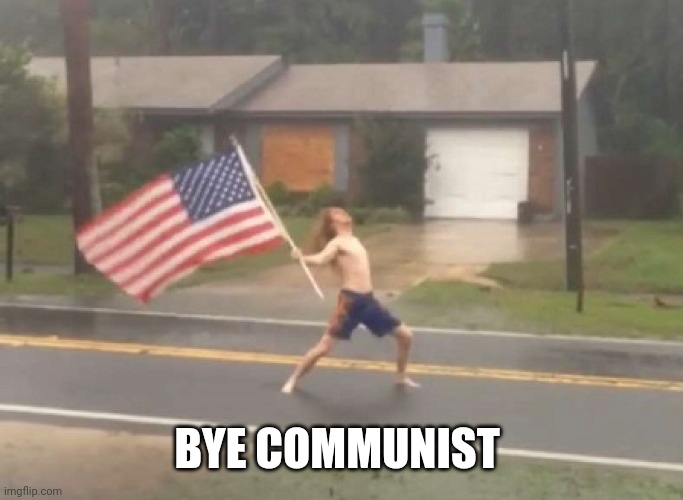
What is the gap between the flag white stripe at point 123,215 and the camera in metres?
11.1

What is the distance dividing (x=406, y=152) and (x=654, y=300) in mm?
14635

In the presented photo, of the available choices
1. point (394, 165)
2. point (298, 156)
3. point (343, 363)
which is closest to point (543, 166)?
point (394, 165)

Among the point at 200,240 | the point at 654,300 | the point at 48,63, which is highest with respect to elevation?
the point at 48,63

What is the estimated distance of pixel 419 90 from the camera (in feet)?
116

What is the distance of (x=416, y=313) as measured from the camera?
17.1 meters

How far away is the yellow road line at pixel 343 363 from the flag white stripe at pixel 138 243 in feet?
7.69

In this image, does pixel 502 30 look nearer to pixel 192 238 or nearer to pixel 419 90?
pixel 419 90

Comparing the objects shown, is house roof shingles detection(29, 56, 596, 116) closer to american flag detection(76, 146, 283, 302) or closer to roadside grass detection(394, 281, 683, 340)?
roadside grass detection(394, 281, 683, 340)

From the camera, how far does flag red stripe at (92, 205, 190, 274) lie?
11062mm

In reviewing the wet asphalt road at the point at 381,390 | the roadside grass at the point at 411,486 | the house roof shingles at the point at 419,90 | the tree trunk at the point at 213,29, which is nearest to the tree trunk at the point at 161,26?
the tree trunk at the point at 213,29

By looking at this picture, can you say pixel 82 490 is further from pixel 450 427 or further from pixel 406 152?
pixel 406 152

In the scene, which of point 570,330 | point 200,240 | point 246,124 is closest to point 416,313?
Result: point 570,330

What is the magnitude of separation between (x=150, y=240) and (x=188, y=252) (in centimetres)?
32

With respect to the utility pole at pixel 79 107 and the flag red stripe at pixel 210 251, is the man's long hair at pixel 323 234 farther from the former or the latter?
the utility pole at pixel 79 107
